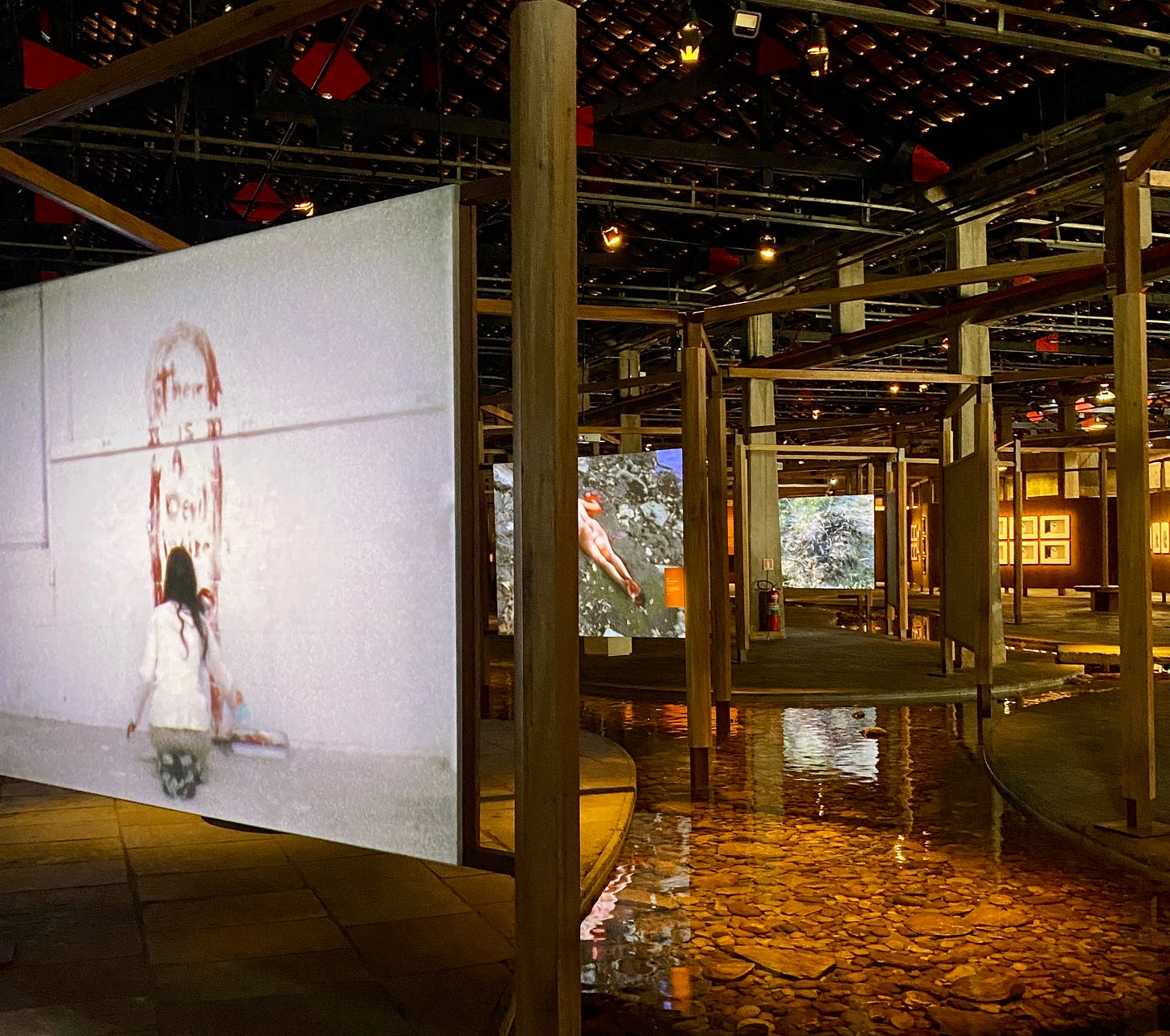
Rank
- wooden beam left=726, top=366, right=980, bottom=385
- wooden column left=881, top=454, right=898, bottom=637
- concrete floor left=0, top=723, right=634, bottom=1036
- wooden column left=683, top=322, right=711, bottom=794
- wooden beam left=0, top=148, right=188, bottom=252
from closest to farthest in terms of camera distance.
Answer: concrete floor left=0, top=723, right=634, bottom=1036 → wooden beam left=0, top=148, right=188, bottom=252 → wooden column left=683, top=322, right=711, bottom=794 → wooden beam left=726, top=366, right=980, bottom=385 → wooden column left=881, top=454, right=898, bottom=637

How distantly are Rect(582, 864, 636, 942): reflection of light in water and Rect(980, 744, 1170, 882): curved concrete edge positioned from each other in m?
2.24

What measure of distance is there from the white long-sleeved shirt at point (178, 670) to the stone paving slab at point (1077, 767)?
425 centimetres

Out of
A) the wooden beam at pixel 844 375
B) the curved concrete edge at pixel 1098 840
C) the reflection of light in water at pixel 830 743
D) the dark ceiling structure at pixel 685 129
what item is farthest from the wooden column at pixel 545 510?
the wooden beam at pixel 844 375

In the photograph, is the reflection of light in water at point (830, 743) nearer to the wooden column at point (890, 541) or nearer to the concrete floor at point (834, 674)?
the concrete floor at point (834, 674)

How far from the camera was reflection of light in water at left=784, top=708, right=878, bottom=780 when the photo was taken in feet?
26.0

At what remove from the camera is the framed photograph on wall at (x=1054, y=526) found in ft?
97.7

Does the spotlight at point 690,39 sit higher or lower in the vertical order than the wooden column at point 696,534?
higher

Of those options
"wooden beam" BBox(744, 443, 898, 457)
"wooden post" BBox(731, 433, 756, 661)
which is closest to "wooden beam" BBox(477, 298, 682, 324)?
"wooden post" BBox(731, 433, 756, 661)

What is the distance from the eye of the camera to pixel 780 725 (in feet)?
32.1

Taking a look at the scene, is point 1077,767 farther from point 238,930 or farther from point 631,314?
point 238,930

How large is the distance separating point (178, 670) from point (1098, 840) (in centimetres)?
448

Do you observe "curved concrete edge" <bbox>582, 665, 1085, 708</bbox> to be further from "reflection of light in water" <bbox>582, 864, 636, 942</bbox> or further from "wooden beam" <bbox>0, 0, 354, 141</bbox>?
"wooden beam" <bbox>0, 0, 354, 141</bbox>

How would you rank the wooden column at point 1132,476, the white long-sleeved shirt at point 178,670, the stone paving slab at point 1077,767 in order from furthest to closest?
the stone paving slab at point 1077,767, the wooden column at point 1132,476, the white long-sleeved shirt at point 178,670

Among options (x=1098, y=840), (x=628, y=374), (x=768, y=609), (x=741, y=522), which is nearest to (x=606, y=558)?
(x=1098, y=840)
